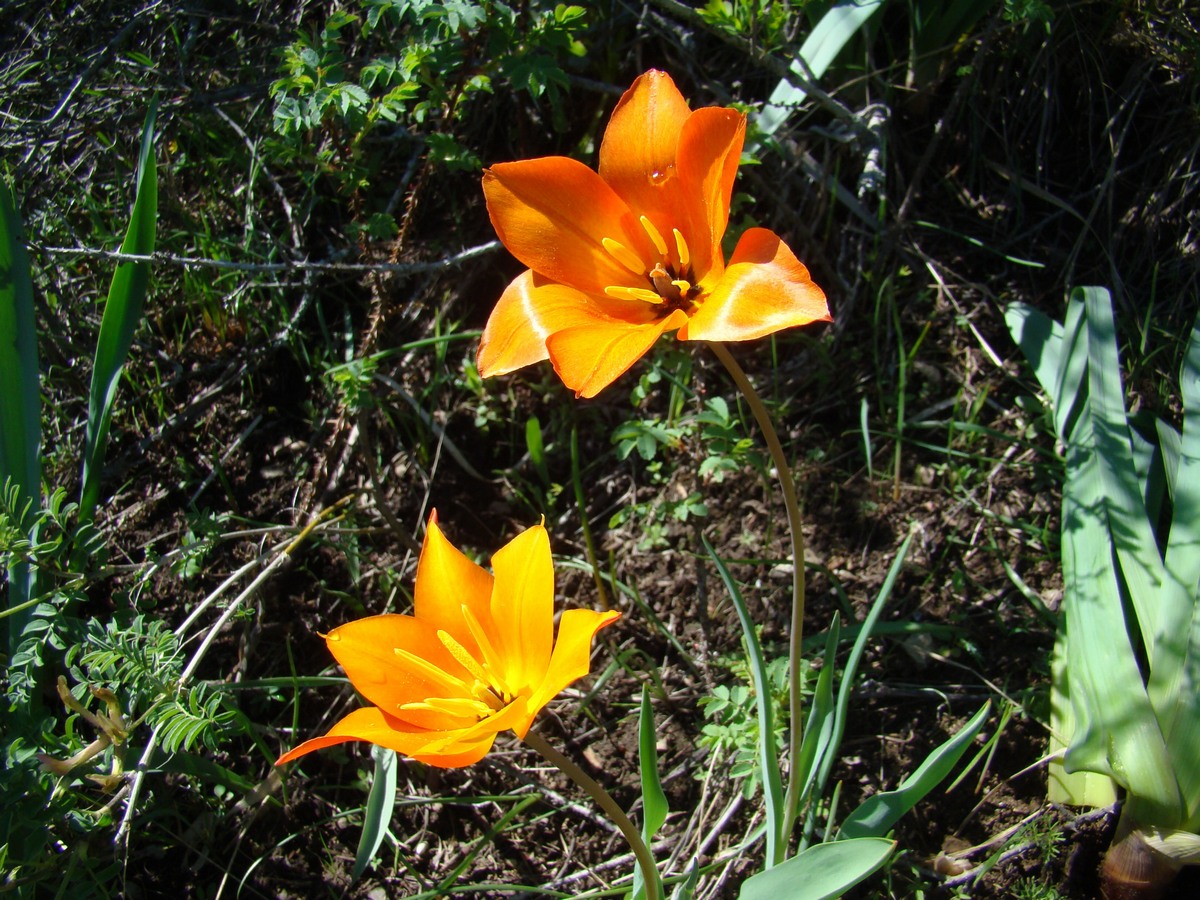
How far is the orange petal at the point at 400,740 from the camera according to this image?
1235mm

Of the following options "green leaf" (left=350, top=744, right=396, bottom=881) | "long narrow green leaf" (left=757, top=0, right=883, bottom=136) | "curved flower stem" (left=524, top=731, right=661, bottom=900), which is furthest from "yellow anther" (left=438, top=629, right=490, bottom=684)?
"long narrow green leaf" (left=757, top=0, right=883, bottom=136)

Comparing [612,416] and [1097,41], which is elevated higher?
[1097,41]

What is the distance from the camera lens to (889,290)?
2.59 m

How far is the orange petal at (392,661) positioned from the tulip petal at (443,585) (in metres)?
0.03

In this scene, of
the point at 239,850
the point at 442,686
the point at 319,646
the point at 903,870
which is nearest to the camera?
the point at 442,686

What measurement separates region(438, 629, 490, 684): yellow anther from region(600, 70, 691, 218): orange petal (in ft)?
2.91

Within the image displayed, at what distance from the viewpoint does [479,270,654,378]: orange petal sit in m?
1.54

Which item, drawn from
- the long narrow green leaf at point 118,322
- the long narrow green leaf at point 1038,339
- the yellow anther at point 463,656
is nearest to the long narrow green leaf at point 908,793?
the yellow anther at point 463,656

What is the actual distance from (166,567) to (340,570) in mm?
467

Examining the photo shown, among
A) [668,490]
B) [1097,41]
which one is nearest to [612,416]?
[668,490]

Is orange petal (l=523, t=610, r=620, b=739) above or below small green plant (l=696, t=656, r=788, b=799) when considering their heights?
above

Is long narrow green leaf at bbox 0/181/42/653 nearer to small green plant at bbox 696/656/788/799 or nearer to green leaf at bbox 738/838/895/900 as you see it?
small green plant at bbox 696/656/788/799

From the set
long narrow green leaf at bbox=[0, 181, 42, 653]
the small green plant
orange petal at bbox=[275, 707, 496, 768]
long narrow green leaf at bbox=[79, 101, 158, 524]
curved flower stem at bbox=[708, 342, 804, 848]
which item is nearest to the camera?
orange petal at bbox=[275, 707, 496, 768]

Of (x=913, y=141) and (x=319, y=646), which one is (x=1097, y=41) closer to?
(x=913, y=141)
